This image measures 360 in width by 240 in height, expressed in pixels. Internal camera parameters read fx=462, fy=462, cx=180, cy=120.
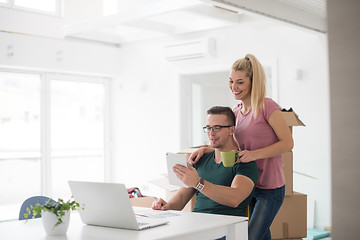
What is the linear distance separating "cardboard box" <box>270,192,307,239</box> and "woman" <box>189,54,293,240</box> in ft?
2.21

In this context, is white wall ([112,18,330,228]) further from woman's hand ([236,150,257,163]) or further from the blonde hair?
woman's hand ([236,150,257,163])

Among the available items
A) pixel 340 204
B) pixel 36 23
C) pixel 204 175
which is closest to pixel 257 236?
pixel 204 175

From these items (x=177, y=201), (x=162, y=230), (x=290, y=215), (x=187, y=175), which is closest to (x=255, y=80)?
(x=187, y=175)

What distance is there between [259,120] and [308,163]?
2.54 meters

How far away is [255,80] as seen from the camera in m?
2.54

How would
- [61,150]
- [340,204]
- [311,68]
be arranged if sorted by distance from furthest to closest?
1. [61,150]
2. [311,68]
3. [340,204]

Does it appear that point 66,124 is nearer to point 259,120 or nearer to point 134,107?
point 134,107

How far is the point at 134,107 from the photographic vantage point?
21.5ft

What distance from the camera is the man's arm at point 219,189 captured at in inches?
88.6

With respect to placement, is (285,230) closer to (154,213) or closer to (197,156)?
(197,156)

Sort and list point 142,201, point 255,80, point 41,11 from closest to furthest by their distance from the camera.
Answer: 1. point 255,80
2. point 142,201
3. point 41,11

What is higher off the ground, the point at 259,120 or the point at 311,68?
the point at 311,68

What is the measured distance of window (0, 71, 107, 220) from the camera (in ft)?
19.0

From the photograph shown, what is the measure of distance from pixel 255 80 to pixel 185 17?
10.7 ft
